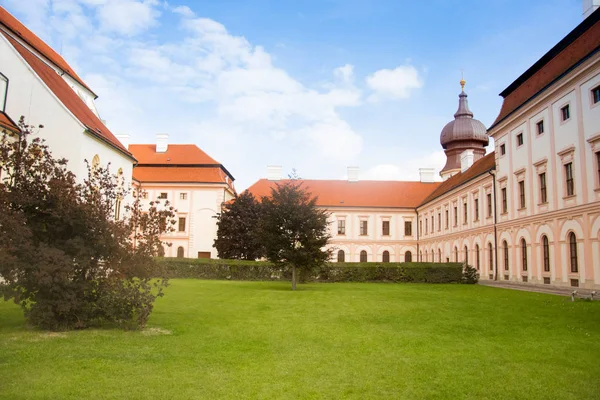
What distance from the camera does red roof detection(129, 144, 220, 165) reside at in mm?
48344

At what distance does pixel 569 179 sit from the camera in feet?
74.7

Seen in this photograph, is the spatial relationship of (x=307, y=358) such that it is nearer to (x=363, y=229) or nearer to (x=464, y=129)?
(x=363, y=229)

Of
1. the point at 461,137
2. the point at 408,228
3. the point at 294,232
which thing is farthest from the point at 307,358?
the point at 461,137

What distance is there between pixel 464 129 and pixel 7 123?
4728 cm

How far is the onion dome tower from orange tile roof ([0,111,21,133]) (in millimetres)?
46461

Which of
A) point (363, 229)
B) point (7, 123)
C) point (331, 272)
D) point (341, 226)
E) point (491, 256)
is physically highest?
point (7, 123)

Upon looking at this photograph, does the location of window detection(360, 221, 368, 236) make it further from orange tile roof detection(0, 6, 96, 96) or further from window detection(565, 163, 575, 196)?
orange tile roof detection(0, 6, 96, 96)

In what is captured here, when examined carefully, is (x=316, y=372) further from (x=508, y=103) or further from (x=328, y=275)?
(x=508, y=103)

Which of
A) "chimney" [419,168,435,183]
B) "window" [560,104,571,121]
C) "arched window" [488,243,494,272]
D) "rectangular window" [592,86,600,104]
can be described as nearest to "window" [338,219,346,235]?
"chimney" [419,168,435,183]

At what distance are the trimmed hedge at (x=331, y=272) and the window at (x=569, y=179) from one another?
965cm

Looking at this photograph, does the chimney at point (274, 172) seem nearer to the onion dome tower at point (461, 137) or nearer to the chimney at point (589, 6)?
the onion dome tower at point (461, 137)

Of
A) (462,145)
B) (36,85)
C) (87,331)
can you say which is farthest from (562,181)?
(462,145)

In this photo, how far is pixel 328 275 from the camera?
1218 inches

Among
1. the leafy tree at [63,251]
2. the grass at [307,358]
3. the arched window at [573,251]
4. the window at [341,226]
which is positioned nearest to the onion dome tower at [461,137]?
the window at [341,226]
